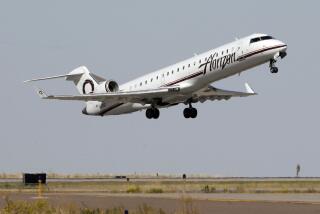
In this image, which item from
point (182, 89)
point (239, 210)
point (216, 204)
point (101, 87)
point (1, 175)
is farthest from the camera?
point (1, 175)

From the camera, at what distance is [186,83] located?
4394cm

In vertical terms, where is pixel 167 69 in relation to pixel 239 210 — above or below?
above

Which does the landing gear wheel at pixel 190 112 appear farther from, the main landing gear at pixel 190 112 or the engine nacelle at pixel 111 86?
the engine nacelle at pixel 111 86

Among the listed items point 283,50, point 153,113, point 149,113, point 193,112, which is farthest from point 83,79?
point 283,50

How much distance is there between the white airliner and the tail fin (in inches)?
3.3

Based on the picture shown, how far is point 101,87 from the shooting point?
5259 cm

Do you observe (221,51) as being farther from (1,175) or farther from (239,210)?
(1,175)

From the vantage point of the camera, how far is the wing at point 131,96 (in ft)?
147

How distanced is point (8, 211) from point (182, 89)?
963 inches

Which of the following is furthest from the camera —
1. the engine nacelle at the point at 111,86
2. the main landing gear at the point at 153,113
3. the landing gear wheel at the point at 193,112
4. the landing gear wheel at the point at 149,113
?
the engine nacelle at the point at 111,86

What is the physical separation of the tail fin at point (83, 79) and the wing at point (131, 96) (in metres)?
6.34

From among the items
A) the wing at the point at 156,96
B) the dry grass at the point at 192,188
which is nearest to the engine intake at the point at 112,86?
the wing at the point at 156,96

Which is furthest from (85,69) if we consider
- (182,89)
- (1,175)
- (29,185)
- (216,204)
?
(216,204)

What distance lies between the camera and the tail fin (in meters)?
56.2
